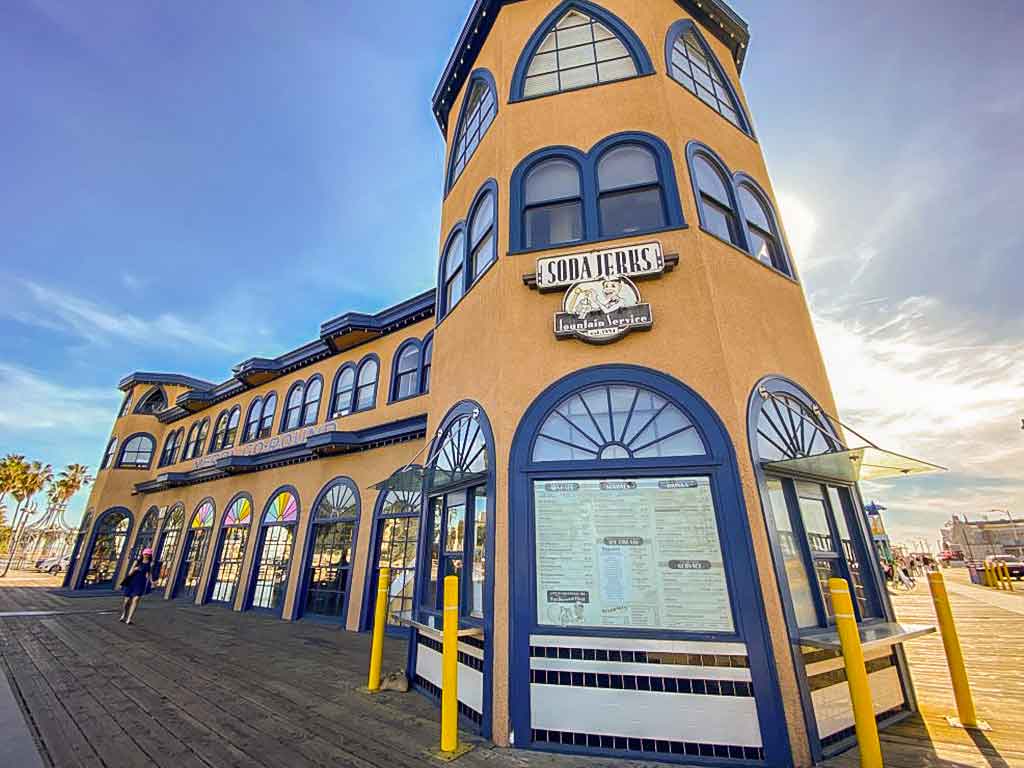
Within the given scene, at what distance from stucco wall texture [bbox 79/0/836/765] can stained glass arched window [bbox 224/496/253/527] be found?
13.0m

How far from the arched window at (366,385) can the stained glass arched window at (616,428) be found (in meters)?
9.79

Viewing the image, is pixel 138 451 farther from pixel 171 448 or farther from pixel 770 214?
pixel 770 214

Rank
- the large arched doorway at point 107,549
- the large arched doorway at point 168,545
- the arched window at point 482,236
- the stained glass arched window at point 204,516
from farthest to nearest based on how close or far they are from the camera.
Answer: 1. the large arched doorway at point 107,549
2. the large arched doorway at point 168,545
3. the stained glass arched window at point 204,516
4. the arched window at point 482,236

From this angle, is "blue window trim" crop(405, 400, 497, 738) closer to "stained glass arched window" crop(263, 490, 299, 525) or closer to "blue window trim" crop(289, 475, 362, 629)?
"blue window trim" crop(289, 475, 362, 629)

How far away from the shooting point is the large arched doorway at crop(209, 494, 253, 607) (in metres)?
16.5

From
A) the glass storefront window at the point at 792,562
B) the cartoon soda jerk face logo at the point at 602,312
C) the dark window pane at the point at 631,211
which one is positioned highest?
the dark window pane at the point at 631,211

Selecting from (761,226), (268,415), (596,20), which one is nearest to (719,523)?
(761,226)

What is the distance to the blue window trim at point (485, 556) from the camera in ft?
16.7

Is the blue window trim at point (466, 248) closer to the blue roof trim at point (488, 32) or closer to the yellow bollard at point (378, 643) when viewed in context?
the blue roof trim at point (488, 32)

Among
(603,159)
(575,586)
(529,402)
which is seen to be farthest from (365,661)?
(603,159)

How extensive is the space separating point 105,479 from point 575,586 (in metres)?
30.4

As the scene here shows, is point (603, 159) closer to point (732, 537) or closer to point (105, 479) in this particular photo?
point (732, 537)

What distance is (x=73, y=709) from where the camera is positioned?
5891mm

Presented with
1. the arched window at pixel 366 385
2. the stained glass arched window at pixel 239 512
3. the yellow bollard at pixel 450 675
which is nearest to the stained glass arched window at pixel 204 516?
the stained glass arched window at pixel 239 512
